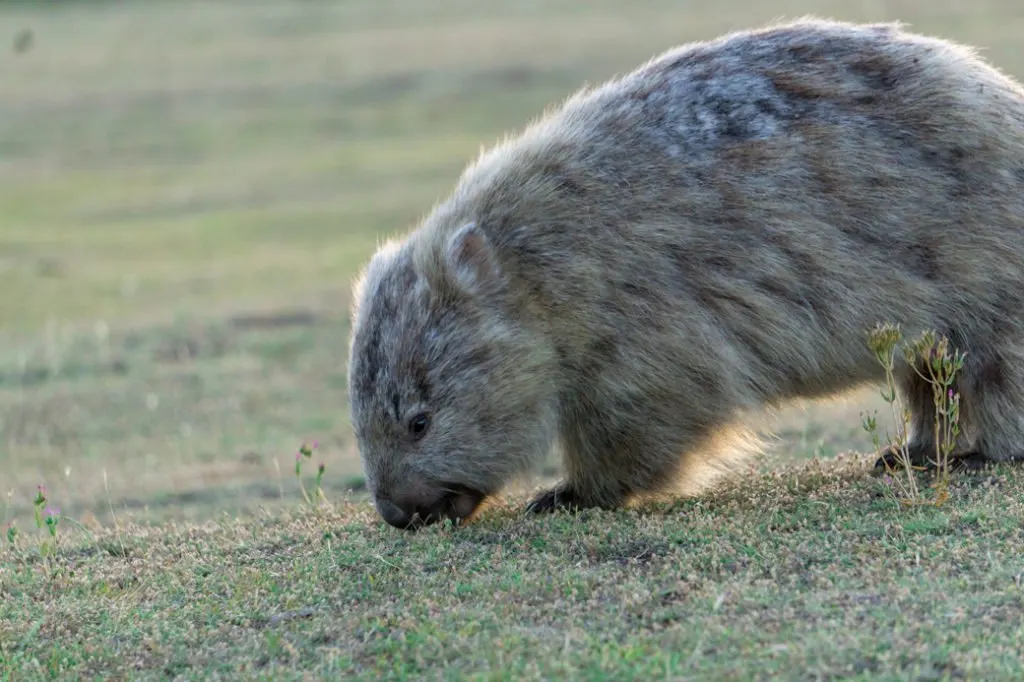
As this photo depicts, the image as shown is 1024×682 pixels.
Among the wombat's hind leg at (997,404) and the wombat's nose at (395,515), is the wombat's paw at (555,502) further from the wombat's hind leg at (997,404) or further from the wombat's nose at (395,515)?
the wombat's hind leg at (997,404)

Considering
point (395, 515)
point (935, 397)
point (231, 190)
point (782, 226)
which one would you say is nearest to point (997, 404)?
point (935, 397)

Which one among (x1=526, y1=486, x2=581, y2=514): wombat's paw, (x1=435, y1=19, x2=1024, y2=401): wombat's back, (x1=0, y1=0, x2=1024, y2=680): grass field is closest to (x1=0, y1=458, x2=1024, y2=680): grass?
(x1=0, y1=0, x2=1024, y2=680): grass field

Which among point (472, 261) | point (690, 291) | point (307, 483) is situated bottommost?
point (307, 483)

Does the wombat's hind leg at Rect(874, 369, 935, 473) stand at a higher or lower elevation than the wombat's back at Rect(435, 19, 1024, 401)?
lower

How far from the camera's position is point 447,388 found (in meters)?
5.68

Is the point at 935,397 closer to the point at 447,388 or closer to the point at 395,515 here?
the point at 447,388

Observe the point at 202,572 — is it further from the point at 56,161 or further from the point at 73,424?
the point at 56,161

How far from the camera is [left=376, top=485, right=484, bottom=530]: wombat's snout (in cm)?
564

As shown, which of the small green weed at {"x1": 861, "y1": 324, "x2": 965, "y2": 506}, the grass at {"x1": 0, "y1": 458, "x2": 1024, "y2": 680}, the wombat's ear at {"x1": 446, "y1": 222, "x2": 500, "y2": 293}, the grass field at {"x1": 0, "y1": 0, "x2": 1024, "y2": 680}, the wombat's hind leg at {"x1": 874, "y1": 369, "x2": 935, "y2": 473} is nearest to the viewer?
the grass at {"x1": 0, "y1": 458, "x2": 1024, "y2": 680}

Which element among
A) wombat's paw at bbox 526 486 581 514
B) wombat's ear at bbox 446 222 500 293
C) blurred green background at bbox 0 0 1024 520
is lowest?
blurred green background at bbox 0 0 1024 520

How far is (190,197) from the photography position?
19.1 m

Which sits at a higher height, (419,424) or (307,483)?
(419,424)

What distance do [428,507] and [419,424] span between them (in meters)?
0.31

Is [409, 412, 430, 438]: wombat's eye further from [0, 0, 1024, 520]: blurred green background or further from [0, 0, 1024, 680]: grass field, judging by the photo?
[0, 0, 1024, 520]: blurred green background
